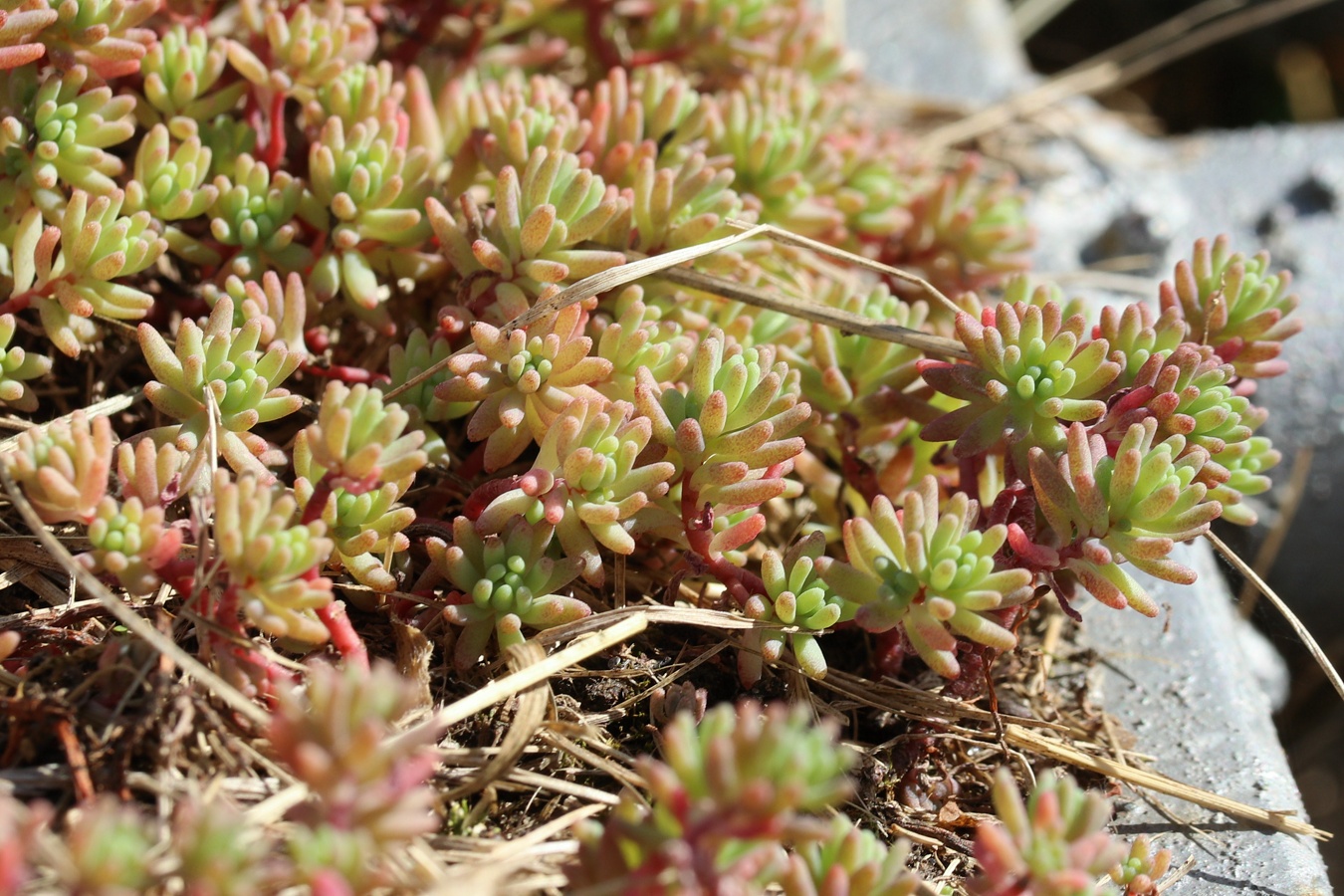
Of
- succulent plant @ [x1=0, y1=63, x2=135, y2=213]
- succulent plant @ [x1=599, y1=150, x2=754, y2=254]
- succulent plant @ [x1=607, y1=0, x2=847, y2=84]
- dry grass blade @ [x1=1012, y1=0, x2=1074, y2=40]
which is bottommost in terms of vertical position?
succulent plant @ [x1=599, y1=150, x2=754, y2=254]

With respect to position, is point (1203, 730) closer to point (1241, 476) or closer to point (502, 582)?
point (1241, 476)

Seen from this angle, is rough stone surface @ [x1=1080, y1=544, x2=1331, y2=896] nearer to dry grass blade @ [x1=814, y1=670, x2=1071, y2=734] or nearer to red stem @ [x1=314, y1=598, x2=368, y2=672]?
dry grass blade @ [x1=814, y1=670, x2=1071, y2=734]

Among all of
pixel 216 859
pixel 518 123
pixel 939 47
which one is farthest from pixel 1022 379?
pixel 939 47

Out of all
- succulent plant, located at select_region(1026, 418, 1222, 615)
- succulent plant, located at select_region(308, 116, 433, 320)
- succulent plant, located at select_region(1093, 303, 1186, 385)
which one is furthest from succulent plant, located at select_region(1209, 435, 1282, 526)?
succulent plant, located at select_region(308, 116, 433, 320)

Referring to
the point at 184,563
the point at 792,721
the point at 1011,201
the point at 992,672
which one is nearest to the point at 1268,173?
the point at 1011,201

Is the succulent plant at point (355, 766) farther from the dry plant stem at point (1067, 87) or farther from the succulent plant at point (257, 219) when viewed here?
the dry plant stem at point (1067, 87)

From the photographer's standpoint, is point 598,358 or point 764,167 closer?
point 598,358

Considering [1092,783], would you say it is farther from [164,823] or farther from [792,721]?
[164,823]
